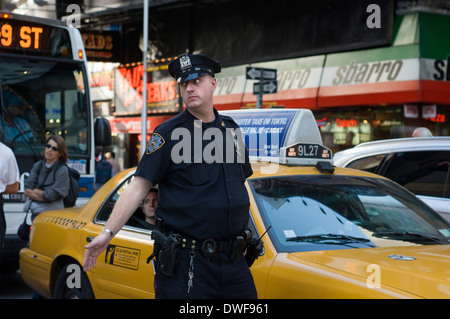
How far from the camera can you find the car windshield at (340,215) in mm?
4020

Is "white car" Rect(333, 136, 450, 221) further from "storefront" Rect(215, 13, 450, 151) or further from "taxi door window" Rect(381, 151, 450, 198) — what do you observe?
"storefront" Rect(215, 13, 450, 151)

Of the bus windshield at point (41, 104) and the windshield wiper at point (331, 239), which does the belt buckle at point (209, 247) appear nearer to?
the windshield wiper at point (331, 239)

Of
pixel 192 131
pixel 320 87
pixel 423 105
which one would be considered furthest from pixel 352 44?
pixel 192 131

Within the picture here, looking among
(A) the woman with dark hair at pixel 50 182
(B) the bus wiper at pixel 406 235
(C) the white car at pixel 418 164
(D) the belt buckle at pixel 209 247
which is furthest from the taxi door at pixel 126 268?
(C) the white car at pixel 418 164

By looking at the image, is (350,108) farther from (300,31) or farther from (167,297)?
(167,297)

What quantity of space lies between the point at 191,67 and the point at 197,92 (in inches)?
5.3

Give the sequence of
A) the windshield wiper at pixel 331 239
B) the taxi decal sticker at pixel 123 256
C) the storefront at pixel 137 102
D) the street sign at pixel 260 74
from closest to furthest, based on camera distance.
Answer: the windshield wiper at pixel 331 239
the taxi decal sticker at pixel 123 256
the street sign at pixel 260 74
the storefront at pixel 137 102

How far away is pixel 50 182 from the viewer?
737cm

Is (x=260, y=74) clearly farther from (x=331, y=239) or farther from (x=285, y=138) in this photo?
(x=331, y=239)

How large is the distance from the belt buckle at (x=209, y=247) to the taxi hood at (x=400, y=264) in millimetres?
564

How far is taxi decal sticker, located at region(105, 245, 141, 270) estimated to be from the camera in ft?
15.1

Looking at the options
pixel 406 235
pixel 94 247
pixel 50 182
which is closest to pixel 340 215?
pixel 406 235

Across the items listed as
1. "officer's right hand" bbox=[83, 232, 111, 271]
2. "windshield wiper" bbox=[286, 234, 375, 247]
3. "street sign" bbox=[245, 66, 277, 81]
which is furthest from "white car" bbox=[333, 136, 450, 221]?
"street sign" bbox=[245, 66, 277, 81]

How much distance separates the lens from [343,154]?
302 inches
